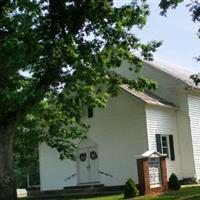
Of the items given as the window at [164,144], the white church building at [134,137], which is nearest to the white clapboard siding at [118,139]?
the white church building at [134,137]

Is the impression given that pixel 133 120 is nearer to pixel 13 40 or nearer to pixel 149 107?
pixel 149 107

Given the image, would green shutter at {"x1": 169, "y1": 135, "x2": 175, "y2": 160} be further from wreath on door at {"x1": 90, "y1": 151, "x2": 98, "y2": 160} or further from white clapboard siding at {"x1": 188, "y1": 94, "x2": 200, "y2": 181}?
wreath on door at {"x1": 90, "y1": 151, "x2": 98, "y2": 160}

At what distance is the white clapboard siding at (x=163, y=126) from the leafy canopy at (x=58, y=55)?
7.04 m

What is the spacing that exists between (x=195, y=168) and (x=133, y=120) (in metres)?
5.59

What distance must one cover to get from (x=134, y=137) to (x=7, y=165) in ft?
42.7

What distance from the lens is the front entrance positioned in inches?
1350

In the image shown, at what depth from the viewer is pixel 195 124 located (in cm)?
3588

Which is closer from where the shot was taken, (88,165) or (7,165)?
(7,165)

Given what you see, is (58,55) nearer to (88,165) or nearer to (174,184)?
(174,184)

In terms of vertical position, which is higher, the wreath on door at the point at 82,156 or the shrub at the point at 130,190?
the wreath on door at the point at 82,156

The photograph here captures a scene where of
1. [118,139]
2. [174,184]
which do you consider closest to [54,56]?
[174,184]

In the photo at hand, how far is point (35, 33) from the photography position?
20.3 metres

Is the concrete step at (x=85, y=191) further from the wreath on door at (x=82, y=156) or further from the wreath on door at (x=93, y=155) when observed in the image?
the wreath on door at (x=93, y=155)

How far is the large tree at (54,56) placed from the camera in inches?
776
